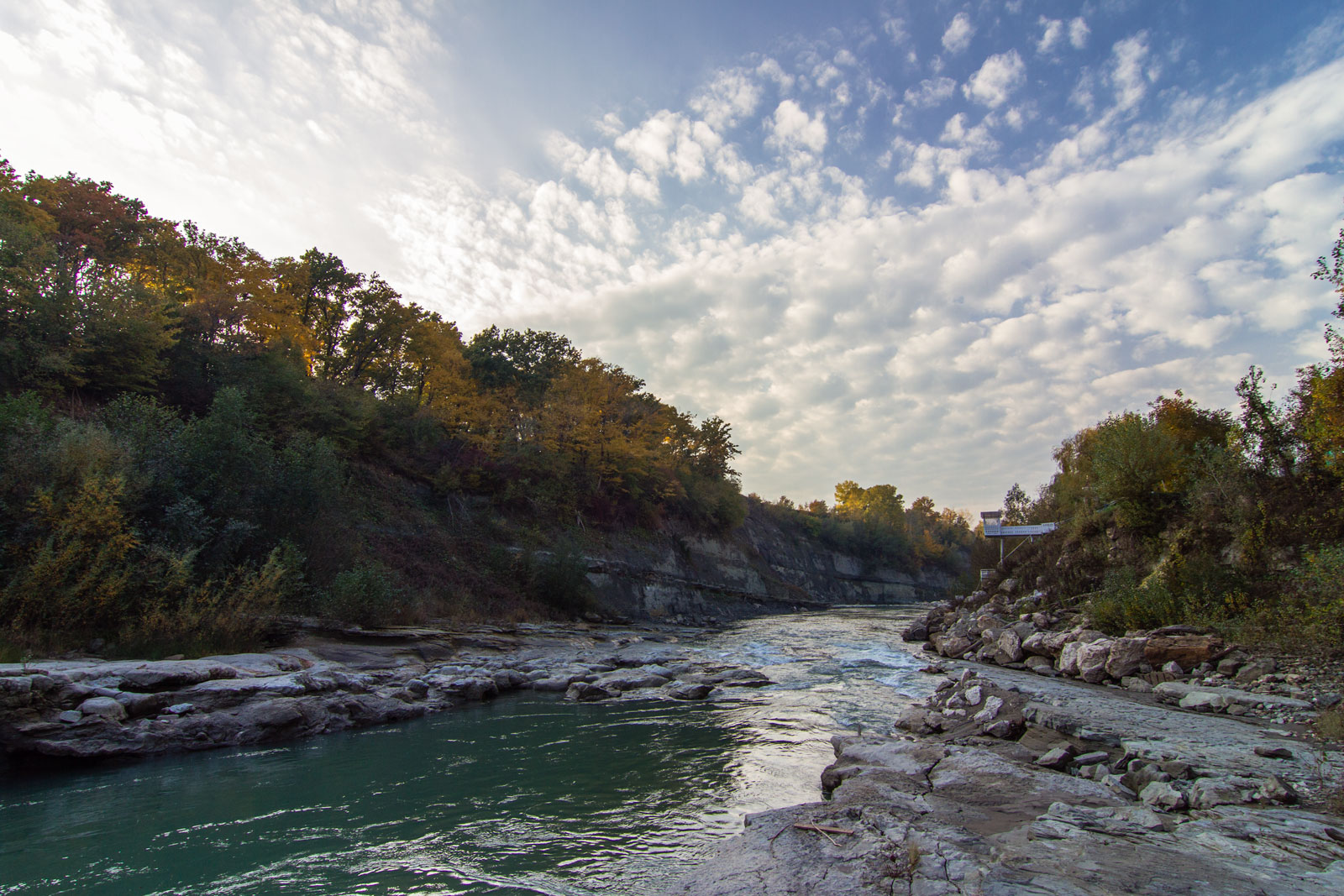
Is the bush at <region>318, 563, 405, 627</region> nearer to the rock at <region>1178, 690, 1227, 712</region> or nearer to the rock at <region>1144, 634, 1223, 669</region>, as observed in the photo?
the rock at <region>1178, 690, 1227, 712</region>

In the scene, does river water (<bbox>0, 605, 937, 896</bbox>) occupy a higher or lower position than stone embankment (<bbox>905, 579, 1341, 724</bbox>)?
lower

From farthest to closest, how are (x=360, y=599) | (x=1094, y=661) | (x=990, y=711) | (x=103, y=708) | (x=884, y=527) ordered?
(x=884, y=527), (x=360, y=599), (x=1094, y=661), (x=990, y=711), (x=103, y=708)

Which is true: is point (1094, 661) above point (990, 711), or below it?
above

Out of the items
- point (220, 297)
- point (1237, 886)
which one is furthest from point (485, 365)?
point (1237, 886)

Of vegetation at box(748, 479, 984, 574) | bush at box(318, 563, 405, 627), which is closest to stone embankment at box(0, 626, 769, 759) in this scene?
bush at box(318, 563, 405, 627)

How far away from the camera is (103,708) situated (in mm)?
8445

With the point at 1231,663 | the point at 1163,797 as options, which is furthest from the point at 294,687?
the point at 1231,663

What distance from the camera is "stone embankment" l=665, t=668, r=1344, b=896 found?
382 cm

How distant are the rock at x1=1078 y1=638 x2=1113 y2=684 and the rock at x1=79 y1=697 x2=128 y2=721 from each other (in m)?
16.8

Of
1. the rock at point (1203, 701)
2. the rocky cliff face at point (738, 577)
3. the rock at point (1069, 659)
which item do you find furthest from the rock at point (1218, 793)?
the rocky cliff face at point (738, 577)

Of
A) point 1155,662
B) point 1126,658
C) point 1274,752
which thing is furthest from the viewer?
point 1126,658

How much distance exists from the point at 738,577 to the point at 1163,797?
43081 millimetres

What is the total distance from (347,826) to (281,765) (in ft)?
9.90

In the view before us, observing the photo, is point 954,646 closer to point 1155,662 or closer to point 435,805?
point 1155,662
